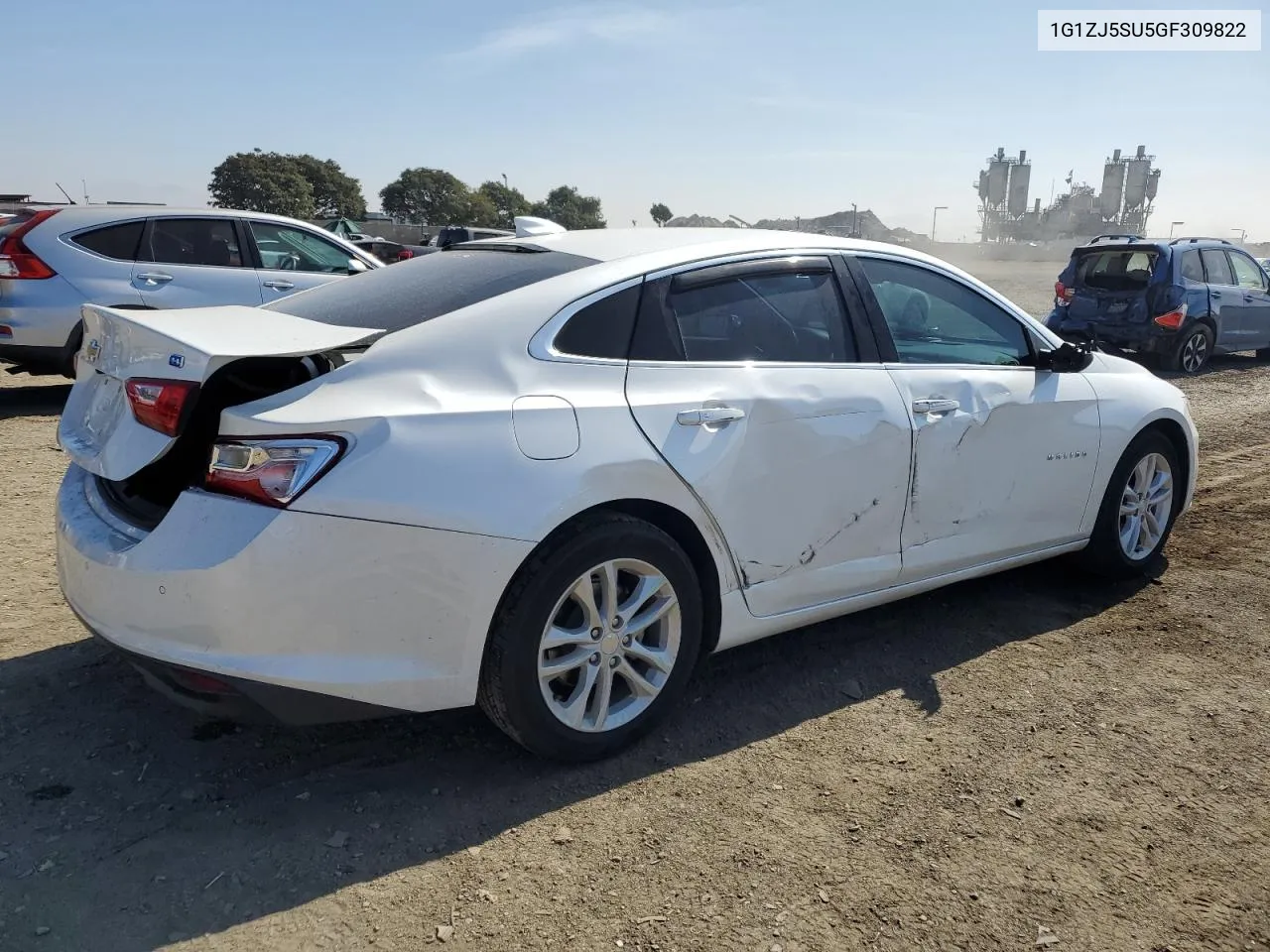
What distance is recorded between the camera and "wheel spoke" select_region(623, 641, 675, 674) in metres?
3.09

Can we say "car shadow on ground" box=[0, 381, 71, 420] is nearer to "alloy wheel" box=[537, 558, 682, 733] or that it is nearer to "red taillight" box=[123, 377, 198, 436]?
"red taillight" box=[123, 377, 198, 436]

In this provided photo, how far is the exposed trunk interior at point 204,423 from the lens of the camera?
9.39 feet

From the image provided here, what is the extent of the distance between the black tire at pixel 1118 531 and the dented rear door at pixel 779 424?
146cm

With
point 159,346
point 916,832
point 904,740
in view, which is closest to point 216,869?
point 159,346

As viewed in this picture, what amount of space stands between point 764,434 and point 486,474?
101cm

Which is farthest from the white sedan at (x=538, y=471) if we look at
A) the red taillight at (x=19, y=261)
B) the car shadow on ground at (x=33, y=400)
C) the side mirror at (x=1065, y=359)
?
the car shadow on ground at (x=33, y=400)

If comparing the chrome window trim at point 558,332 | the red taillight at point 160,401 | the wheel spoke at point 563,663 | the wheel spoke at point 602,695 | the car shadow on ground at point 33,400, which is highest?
the chrome window trim at point 558,332

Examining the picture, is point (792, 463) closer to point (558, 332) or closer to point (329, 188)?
point (558, 332)

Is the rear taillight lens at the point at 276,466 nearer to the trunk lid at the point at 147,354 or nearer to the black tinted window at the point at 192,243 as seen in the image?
the trunk lid at the point at 147,354

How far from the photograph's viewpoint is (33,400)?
347 inches

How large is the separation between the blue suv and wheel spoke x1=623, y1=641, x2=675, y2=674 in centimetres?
1026

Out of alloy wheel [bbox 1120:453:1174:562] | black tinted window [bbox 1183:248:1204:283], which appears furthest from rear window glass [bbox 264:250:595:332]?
black tinted window [bbox 1183:248:1204:283]

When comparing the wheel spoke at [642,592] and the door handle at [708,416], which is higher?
the door handle at [708,416]

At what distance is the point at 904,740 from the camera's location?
10.8 feet
